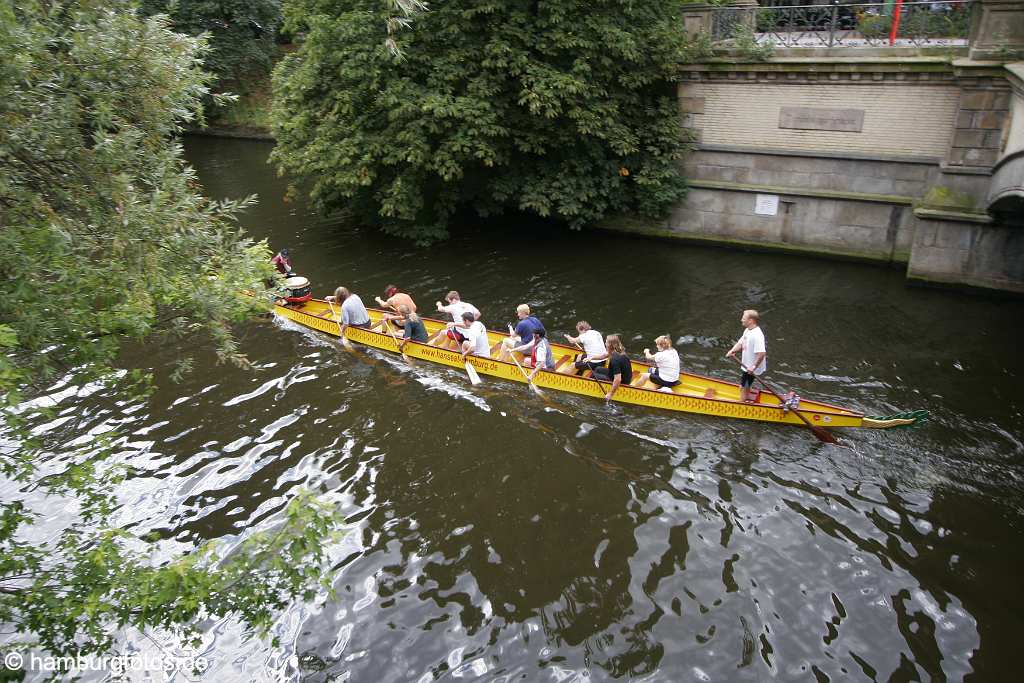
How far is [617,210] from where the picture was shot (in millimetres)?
20375

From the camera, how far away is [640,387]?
1190cm

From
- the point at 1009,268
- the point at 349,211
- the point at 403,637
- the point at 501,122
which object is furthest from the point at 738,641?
the point at 349,211

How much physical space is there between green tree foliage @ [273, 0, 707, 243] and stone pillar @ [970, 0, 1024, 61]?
6.09m

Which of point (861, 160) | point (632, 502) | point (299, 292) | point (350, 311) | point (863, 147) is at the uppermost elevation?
point (863, 147)

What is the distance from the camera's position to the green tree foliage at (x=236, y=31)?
34.9 meters

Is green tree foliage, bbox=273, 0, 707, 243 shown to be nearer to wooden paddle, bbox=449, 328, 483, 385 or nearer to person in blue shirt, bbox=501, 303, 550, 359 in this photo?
person in blue shirt, bbox=501, 303, 550, 359

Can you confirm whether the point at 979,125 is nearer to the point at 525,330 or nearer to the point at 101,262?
the point at 525,330

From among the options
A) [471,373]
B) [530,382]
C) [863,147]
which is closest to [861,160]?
[863,147]

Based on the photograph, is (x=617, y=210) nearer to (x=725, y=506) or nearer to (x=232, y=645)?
(x=725, y=506)

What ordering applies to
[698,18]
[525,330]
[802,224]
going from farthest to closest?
[698,18], [802,224], [525,330]

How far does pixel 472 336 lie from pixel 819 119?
10.8 meters

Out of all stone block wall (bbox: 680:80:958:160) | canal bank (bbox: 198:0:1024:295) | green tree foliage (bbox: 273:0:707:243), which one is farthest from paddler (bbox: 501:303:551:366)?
stone block wall (bbox: 680:80:958:160)

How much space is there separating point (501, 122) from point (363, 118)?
3.43 m

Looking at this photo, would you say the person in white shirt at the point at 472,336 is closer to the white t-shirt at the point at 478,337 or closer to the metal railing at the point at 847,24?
the white t-shirt at the point at 478,337
